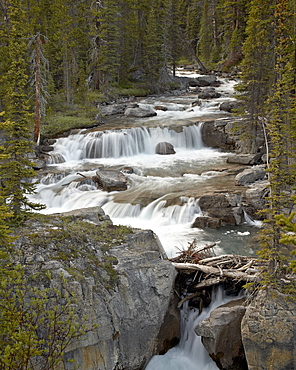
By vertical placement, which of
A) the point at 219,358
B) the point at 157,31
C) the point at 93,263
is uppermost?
the point at 157,31

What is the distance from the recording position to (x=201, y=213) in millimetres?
15125

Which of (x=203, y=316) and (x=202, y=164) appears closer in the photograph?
(x=203, y=316)

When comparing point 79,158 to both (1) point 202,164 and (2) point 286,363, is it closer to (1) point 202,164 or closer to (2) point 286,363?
(1) point 202,164

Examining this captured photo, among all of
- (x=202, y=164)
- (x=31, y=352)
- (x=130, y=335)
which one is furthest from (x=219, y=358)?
(x=202, y=164)

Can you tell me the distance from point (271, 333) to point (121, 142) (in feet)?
69.0

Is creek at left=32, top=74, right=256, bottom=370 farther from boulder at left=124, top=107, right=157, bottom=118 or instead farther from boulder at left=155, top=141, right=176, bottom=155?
boulder at left=124, top=107, right=157, bottom=118

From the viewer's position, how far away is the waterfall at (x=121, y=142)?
84.0 ft

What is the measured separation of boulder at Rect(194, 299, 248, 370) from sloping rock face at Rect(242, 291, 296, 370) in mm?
625

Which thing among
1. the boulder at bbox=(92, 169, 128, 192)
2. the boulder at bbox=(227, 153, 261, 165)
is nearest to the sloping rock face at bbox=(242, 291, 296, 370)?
the boulder at bbox=(92, 169, 128, 192)

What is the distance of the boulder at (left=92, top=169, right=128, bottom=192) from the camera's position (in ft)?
60.1

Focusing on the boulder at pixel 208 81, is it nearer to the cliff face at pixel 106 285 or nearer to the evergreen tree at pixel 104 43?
the evergreen tree at pixel 104 43

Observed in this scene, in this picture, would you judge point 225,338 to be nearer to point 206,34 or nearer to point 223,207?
point 223,207

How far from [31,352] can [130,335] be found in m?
3.02

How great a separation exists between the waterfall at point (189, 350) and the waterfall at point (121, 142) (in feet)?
59.0
